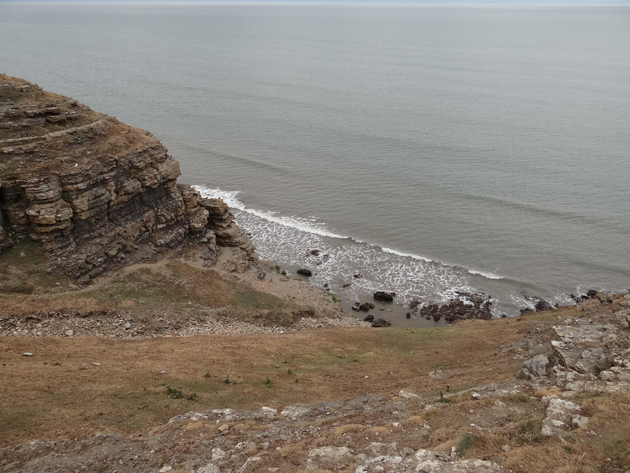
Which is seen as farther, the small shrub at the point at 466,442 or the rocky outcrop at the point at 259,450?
the rocky outcrop at the point at 259,450

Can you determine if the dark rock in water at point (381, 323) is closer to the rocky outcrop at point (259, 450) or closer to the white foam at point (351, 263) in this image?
the white foam at point (351, 263)

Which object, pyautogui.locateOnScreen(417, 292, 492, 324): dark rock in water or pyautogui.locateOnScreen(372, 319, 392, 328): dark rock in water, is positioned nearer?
pyautogui.locateOnScreen(372, 319, 392, 328): dark rock in water

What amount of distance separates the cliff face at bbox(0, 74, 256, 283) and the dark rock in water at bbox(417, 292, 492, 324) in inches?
1049

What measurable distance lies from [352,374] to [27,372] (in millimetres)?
19773

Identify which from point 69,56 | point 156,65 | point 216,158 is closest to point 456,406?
point 216,158

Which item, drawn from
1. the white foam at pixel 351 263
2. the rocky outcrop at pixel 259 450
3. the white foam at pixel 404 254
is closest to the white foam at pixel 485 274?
the white foam at pixel 351 263

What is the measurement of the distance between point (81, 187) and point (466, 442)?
3383cm

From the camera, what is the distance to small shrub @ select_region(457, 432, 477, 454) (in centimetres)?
1917

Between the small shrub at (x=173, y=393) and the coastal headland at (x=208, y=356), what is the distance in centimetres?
9

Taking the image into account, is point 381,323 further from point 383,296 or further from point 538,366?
point 538,366

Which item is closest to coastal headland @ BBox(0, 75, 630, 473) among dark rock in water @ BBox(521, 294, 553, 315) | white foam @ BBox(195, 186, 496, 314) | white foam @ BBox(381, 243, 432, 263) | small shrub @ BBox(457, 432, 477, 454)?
small shrub @ BBox(457, 432, 477, 454)

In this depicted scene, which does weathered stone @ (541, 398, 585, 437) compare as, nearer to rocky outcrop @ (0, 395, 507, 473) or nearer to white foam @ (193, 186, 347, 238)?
rocky outcrop @ (0, 395, 507, 473)

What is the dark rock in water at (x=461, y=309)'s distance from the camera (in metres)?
53.6

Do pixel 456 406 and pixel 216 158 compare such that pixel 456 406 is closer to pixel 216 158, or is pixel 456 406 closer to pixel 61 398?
pixel 61 398
